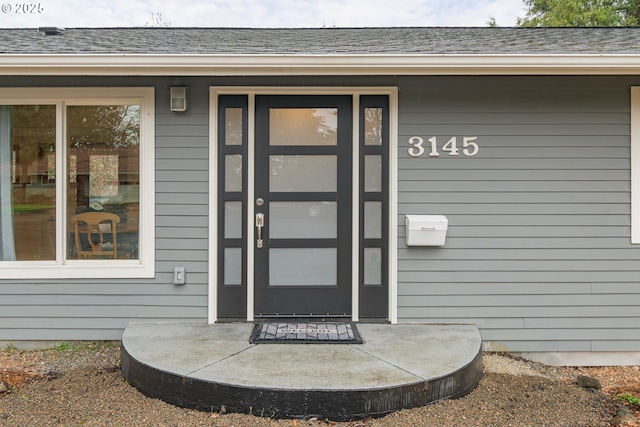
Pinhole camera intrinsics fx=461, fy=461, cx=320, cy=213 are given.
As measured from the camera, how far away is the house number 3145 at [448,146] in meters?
3.59

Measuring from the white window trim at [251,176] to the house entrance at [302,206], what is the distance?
0.02 metres

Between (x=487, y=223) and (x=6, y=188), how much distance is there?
3789mm

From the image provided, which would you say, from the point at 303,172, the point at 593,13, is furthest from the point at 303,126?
the point at 593,13

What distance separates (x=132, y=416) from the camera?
2.50m

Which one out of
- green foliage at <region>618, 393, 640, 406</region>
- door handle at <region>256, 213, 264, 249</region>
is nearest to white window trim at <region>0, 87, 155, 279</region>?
door handle at <region>256, 213, 264, 249</region>

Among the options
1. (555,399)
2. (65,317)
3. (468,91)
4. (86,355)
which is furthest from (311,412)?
(468,91)

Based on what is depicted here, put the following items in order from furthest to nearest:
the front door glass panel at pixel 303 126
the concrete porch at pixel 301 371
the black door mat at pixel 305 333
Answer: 1. the front door glass panel at pixel 303 126
2. the black door mat at pixel 305 333
3. the concrete porch at pixel 301 371

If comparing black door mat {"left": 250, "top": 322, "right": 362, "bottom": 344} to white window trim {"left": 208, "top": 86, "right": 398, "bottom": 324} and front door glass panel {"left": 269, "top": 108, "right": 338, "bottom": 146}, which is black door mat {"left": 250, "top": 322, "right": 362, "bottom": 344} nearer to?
white window trim {"left": 208, "top": 86, "right": 398, "bottom": 324}

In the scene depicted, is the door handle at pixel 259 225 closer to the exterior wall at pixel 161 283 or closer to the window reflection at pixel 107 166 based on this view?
the exterior wall at pixel 161 283

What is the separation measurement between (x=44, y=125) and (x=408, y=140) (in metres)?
2.83

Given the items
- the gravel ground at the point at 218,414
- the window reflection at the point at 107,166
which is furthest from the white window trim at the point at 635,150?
the window reflection at the point at 107,166

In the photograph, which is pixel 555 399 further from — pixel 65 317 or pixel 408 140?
pixel 65 317

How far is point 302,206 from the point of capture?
364 cm

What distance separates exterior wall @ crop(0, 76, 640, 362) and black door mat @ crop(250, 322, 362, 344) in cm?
51
